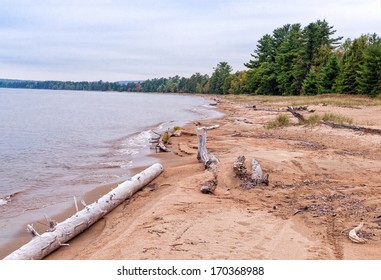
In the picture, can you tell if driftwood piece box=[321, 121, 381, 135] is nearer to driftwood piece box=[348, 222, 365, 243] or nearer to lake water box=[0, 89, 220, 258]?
lake water box=[0, 89, 220, 258]

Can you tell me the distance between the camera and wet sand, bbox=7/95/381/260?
469 cm

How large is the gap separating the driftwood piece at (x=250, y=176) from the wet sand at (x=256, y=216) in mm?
168

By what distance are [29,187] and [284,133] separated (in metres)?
10.7

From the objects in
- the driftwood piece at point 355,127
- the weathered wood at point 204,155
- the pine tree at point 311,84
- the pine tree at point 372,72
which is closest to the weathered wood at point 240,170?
the weathered wood at point 204,155

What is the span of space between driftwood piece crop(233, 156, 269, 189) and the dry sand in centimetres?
17

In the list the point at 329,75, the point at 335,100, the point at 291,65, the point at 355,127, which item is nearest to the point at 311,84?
the point at 329,75

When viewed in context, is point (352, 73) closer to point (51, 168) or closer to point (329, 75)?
point (329, 75)

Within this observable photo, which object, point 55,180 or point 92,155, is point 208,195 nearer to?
point 55,180

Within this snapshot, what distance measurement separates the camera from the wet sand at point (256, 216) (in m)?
4.69

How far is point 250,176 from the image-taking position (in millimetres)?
8086

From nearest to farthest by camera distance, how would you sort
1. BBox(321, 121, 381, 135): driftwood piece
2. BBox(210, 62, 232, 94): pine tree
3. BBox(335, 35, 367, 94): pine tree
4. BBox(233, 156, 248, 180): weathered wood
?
BBox(233, 156, 248, 180): weathered wood → BBox(321, 121, 381, 135): driftwood piece → BBox(335, 35, 367, 94): pine tree → BBox(210, 62, 232, 94): pine tree

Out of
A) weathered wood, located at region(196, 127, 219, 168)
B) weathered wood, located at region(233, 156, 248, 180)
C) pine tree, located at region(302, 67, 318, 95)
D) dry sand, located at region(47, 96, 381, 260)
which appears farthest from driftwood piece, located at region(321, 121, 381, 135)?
pine tree, located at region(302, 67, 318, 95)

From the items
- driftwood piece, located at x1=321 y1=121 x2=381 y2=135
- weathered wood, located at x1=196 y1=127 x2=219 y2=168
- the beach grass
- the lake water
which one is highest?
the beach grass

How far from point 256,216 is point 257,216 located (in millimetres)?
16
